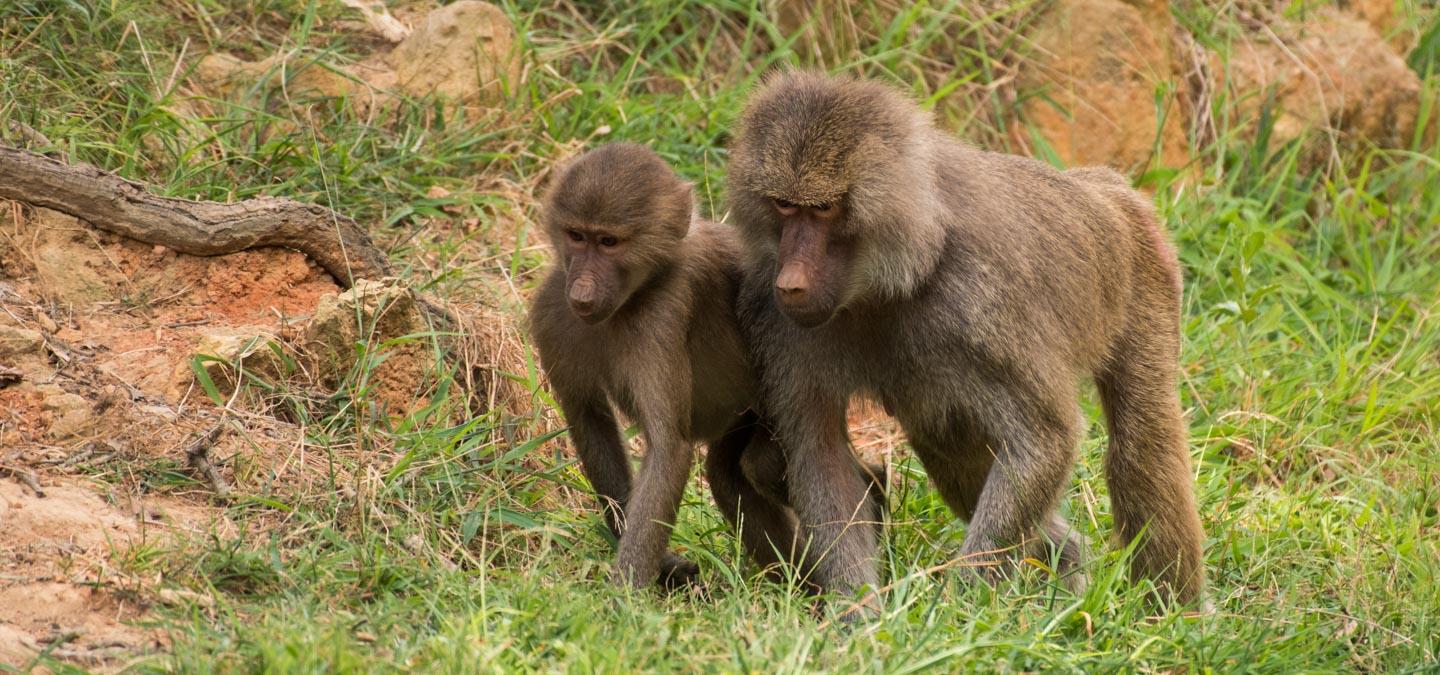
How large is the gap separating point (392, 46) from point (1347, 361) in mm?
3810

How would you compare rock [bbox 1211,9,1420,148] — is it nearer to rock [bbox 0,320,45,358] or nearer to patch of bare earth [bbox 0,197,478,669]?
patch of bare earth [bbox 0,197,478,669]

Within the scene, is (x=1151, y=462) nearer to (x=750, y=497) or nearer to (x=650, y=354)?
(x=750, y=497)

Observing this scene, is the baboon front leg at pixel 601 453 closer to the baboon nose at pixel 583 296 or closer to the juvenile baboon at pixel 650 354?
the juvenile baboon at pixel 650 354

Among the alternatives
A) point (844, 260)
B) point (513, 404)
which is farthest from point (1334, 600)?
point (513, 404)

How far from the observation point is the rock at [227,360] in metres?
4.23

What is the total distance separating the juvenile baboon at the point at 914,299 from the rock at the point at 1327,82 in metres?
3.44

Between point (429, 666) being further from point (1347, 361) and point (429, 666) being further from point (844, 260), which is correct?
point (1347, 361)

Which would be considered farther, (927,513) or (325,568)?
(927,513)

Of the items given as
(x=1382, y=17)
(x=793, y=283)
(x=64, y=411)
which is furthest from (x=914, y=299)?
(x=1382, y=17)

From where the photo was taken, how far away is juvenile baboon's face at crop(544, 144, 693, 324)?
3717 millimetres

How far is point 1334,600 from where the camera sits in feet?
14.0

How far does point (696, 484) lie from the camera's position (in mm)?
4871

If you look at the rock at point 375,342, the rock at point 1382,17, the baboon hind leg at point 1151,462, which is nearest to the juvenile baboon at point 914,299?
the baboon hind leg at point 1151,462

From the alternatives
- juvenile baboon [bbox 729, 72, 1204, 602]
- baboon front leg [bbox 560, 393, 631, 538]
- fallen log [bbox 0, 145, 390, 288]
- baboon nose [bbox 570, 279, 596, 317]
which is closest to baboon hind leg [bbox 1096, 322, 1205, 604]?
juvenile baboon [bbox 729, 72, 1204, 602]
